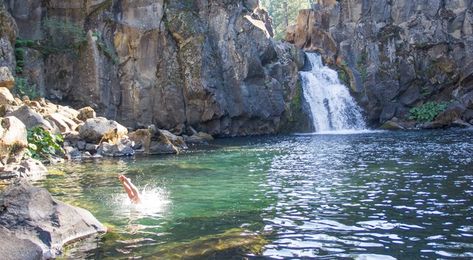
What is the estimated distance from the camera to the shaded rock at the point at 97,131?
34281 mm

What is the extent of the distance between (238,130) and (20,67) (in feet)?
71.2

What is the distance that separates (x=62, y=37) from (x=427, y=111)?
122 ft

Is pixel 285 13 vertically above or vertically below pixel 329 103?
above

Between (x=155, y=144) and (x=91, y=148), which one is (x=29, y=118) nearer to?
(x=91, y=148)

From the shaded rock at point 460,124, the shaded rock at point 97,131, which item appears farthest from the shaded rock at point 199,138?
the shaded rock at point 460,124

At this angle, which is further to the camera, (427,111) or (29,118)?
(427,111)

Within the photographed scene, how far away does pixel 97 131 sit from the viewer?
3428 centimetres

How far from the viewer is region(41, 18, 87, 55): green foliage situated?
4444cm

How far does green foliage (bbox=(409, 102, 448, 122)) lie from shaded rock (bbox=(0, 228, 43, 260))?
4912 centimetres

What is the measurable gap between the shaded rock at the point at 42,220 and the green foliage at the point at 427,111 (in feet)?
155

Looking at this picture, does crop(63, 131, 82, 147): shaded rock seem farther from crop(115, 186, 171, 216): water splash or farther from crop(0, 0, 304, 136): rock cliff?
crop(115, 186, 171, 216): water splash

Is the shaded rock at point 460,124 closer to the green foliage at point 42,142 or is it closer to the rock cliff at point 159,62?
the rock cliff at point 159,62

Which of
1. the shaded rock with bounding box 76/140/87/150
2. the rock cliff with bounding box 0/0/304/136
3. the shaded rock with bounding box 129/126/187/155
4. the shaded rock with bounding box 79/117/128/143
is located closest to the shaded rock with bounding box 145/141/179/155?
the shaded rock with bounding box 129/126/187/155

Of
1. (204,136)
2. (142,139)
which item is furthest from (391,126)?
(142,139)
